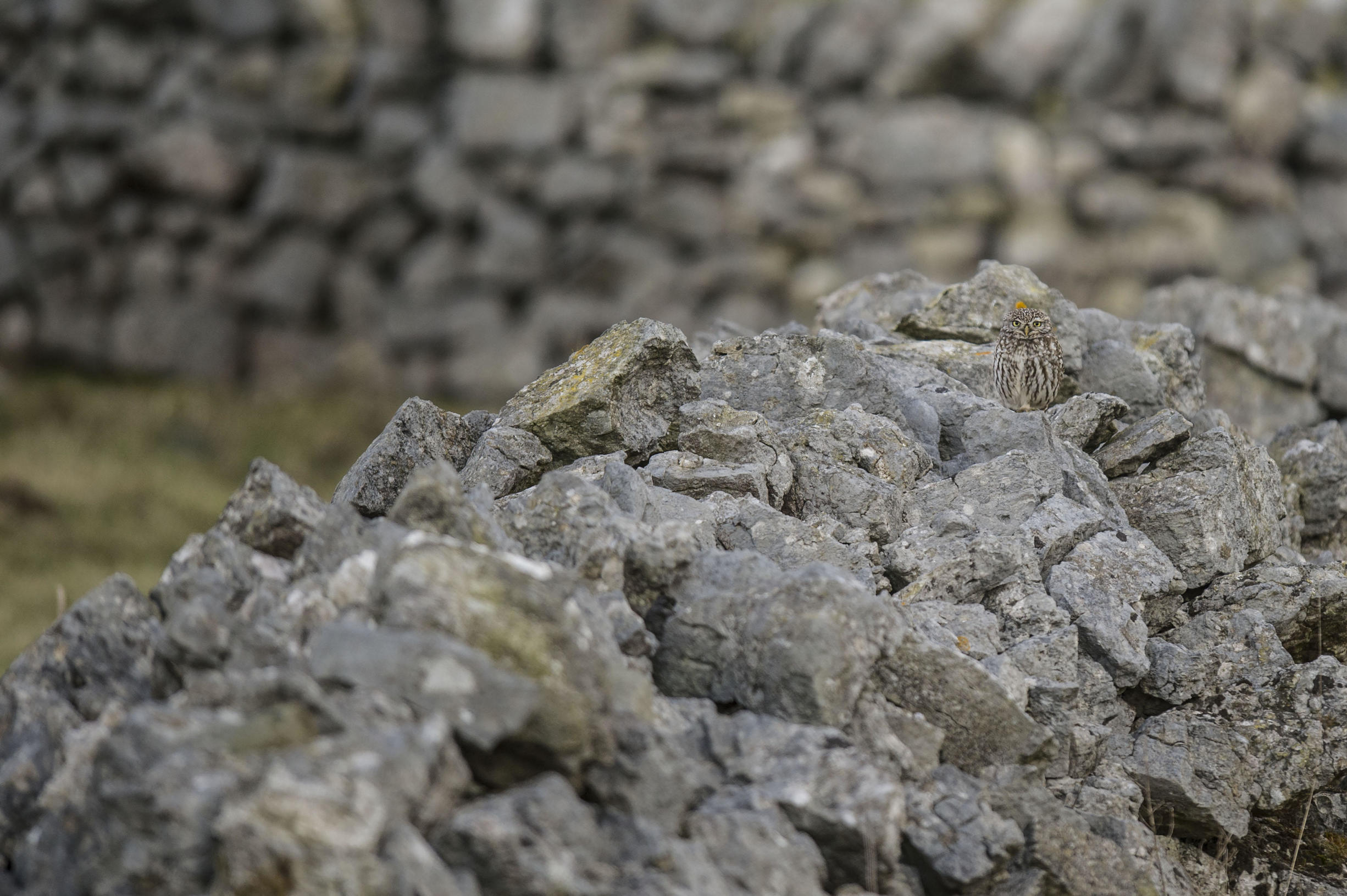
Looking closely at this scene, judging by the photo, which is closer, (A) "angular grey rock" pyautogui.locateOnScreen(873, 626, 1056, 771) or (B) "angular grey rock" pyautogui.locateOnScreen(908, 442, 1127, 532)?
(A) "angular grey rock" pyautogui.locateOnScreen(873, 626, 1056, 771)

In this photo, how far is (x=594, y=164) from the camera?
767 inches

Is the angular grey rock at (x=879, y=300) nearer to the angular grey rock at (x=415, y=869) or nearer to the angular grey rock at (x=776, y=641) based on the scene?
the angular grey rock at (x=776, y=641)

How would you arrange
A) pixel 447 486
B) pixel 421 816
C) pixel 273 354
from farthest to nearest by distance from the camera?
pixel 273 354 → pixel 447 486 → pixel 421 816

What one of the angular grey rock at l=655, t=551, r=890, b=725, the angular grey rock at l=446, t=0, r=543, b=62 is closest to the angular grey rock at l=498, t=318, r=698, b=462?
the angular grey rock at l=655, t=551, r=890, b=725

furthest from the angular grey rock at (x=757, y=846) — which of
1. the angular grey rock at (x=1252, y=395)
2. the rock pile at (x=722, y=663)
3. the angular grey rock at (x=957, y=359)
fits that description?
the angular grey rock at (x=1252, y=395)

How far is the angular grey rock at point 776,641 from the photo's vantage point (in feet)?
14.9

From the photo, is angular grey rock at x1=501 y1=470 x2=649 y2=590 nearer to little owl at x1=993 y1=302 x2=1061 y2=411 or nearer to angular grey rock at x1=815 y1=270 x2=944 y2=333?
little owl at x1=993 y1=302 x2=1061 y2=411

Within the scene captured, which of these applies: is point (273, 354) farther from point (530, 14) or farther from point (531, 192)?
point (530, 14)

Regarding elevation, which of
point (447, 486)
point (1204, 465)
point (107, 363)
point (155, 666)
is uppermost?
point (107, 363)

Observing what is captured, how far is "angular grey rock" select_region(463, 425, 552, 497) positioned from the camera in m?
5.98

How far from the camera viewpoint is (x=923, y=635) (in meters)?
5.01

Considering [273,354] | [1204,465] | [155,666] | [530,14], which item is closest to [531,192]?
[530,14]

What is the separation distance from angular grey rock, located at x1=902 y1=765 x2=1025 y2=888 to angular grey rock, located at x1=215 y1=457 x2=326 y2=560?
277 centimetres

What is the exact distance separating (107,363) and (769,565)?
19092mm
